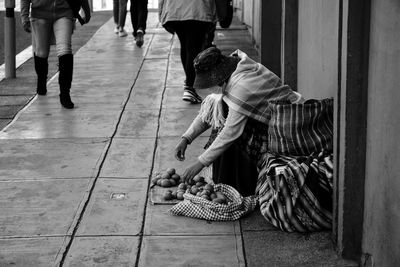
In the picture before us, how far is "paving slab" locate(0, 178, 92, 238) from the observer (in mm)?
5340

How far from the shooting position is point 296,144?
5.43 metres

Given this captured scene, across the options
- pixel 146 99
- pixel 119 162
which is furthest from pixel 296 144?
pixel 146 99

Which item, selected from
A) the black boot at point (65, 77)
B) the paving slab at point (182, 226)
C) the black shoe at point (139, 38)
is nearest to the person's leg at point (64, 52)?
the black boot at point (65, 77)

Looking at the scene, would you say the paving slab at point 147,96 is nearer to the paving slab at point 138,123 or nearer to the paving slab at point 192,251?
the paving slab at point 138,123

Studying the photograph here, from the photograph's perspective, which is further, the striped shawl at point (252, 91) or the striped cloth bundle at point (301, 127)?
the striped shawl at point (252, 91)

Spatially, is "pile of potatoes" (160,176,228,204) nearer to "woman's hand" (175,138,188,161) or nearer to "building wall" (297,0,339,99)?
"woman's hand" (175,138,188,161)

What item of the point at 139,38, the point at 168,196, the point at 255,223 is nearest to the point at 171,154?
the point at 168,196

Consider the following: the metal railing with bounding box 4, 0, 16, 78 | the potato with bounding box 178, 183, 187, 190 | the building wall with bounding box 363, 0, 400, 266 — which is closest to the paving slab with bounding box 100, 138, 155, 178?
the potato with bounding box 178, 183, 187, 190

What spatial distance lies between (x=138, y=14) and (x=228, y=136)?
8393mm

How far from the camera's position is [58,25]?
8742mm

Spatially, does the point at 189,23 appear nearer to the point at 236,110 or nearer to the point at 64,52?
the point at 64,52

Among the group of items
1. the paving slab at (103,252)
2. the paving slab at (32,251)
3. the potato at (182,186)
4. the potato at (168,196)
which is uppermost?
the potato at (182,186)

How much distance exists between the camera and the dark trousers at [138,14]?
44.4ft

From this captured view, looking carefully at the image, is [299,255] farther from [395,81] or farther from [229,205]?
[395,81]
